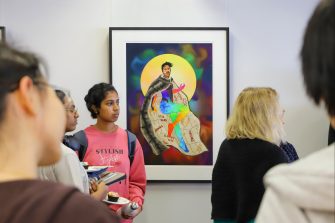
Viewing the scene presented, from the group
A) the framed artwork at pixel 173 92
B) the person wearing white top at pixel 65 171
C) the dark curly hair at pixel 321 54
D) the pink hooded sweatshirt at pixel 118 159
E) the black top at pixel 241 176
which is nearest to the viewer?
the dark curly hair at pixel 321 54

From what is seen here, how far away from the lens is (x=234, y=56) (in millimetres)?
2773

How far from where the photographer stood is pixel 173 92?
275 cm

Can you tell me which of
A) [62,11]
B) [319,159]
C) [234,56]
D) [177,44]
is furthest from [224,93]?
[319,159]

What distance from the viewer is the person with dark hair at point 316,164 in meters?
0.58

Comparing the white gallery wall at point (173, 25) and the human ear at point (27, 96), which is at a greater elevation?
the white gallery wall at point (173, 25)

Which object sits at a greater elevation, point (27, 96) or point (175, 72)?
point (175, 72)

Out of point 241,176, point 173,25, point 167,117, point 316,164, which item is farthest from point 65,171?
point 173,25

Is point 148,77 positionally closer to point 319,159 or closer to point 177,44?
point 177,44

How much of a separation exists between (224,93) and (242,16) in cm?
51

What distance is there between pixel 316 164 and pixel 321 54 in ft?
0.50

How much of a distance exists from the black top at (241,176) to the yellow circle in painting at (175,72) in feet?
2.66

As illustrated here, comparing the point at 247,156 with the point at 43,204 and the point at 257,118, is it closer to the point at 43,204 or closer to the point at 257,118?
the point at 257,118

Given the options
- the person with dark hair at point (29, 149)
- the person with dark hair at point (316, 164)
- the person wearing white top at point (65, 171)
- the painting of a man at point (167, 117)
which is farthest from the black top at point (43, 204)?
the painting of a man at point (167, 117)

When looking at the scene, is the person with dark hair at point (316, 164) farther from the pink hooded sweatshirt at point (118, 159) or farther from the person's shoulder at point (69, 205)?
the pink hooded sweatshirt at point (118, 159)
